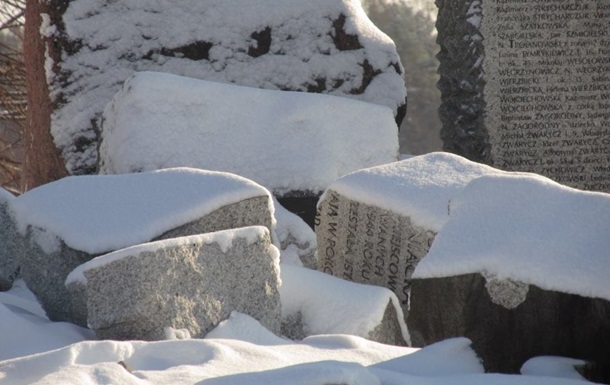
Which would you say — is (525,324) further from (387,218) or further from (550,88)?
(550,88)

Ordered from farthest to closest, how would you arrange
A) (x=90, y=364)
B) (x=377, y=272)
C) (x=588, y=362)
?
(x=377, y=272), (x=588, y=362), (x=90, y=364)

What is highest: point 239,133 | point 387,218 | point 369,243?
point 239,133

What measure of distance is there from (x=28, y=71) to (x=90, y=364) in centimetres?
371

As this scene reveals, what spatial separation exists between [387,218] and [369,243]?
0.13m

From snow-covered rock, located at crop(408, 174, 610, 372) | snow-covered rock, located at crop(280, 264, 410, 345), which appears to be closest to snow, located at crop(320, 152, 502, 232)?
snow-covered rock, located at crop(280, 264, 410, 345)

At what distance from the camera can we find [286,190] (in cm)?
503

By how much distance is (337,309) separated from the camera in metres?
3.69

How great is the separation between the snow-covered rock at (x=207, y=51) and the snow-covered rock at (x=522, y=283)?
2726 mm

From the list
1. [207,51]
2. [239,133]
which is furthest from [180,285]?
[207,51]

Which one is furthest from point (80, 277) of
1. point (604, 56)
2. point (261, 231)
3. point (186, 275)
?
point (604, 56)

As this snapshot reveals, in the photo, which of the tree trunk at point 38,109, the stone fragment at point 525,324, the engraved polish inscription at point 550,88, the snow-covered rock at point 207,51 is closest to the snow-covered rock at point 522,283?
the stone fragment at point 525,324

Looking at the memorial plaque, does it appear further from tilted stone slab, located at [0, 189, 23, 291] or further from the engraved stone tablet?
the engraved stone tablet

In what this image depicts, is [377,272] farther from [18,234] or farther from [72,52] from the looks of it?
[72,52]

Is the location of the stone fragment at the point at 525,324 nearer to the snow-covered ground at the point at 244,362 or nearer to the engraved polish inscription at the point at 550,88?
the snow-covered ground at the point at 244,362
